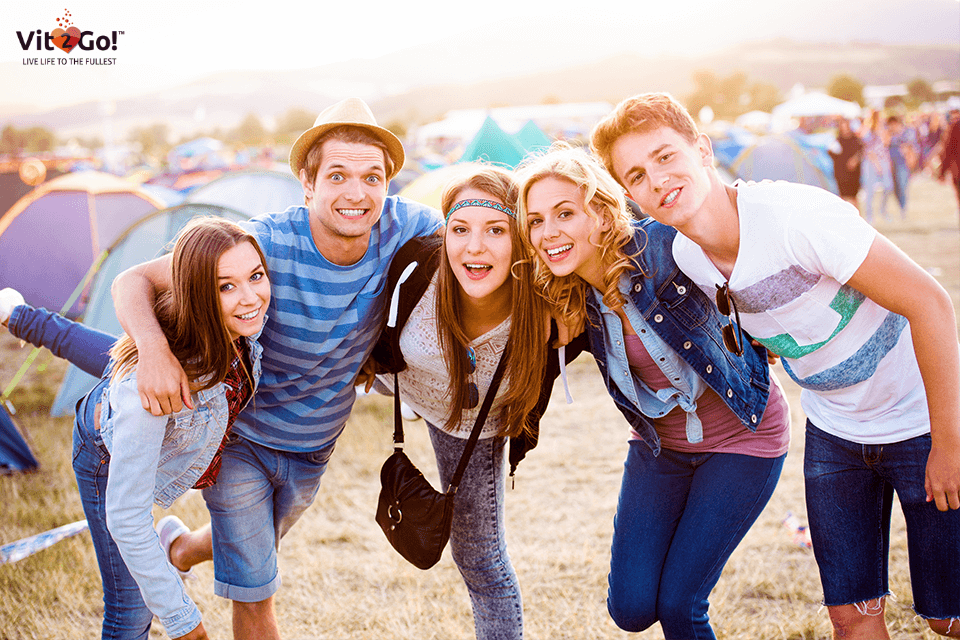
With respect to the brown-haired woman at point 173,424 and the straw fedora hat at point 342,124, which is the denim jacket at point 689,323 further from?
the brown-haired woman at point 173,424

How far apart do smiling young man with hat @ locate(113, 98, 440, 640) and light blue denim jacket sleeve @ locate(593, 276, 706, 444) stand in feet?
2.75

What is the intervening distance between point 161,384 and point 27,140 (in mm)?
64499

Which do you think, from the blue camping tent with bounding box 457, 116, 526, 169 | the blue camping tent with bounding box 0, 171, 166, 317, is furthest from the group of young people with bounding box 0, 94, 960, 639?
the blue camping tent with bounding box 0, 171, 166, 317

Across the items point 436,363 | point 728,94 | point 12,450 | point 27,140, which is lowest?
point 27,140

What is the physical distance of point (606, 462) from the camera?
462 centimetres

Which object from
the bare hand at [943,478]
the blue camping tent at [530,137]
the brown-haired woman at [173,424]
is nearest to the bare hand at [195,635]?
the brown-haired woman at [173,424]

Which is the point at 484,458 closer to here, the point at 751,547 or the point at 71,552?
the point at 751,547

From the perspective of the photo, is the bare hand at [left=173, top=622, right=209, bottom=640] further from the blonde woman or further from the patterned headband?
the patterned headband

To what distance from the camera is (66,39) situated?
5.80 metres

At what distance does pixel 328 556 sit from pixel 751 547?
220 cm

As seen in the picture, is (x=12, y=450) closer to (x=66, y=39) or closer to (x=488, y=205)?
(x=66, y=39)

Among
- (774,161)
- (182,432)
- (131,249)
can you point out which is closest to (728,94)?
(774,161)

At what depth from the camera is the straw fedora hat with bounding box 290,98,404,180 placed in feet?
8.10

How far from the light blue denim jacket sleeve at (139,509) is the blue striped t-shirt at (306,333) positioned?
50 cm
